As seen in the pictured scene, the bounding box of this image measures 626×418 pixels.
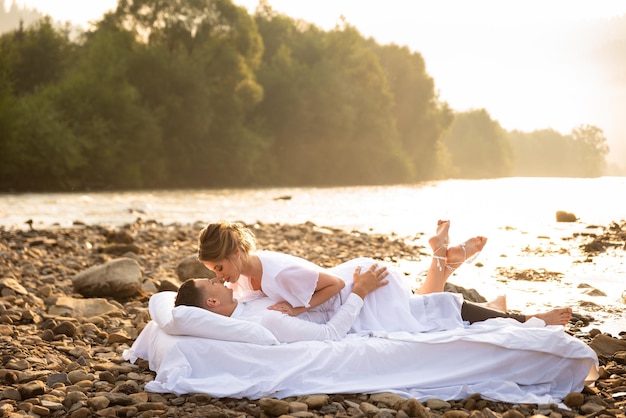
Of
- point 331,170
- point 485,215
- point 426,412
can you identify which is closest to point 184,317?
point 426,412

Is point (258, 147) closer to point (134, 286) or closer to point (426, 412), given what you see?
point (134, 286)

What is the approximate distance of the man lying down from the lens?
16.8ft

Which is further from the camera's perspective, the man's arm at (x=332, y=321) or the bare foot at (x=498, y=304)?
the bare foot at (x=498, y=304)

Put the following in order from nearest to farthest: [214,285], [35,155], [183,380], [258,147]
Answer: [183,380], [214,285], [35,155], [258,147]

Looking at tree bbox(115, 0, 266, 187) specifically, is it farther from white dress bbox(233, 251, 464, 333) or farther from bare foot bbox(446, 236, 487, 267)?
white dress bbox(233, 251, 464, 333)

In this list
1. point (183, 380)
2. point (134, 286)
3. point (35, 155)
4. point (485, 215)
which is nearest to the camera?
point (183, 380)

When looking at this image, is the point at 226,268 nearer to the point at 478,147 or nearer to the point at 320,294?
the point at 320,294

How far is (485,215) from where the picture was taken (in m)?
23.8

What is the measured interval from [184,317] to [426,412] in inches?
68.6

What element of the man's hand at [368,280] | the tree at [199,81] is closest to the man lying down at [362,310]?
the man's hand at [368,280]

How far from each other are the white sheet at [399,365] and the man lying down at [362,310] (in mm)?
183

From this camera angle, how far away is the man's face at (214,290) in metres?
5.26

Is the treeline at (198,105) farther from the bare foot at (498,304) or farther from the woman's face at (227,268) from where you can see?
the bare foot at (498,304)

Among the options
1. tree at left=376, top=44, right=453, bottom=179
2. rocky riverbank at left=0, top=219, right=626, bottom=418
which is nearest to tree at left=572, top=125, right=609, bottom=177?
tree at left=376, top=44, right=453, bottom=179
